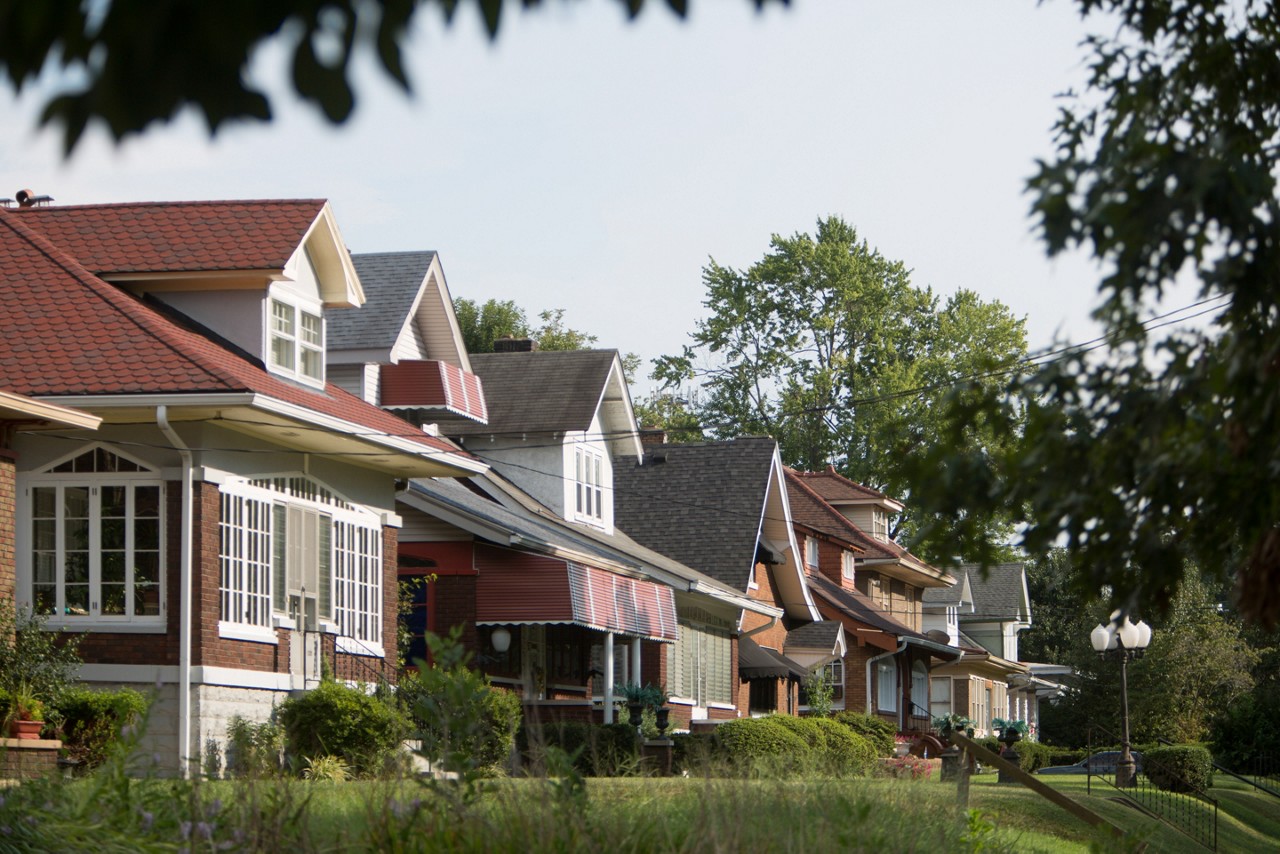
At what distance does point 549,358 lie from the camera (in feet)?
119

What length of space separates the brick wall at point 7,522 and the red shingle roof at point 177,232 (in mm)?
4583

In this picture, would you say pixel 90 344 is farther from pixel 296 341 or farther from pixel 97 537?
pixel 296 341

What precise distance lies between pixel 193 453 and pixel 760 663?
75.4ft

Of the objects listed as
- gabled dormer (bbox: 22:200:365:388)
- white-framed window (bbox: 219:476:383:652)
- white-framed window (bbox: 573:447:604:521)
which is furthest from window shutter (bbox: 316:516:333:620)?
white-framed window (bbox: 573:447:604:521)

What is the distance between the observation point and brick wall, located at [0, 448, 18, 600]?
712 inches

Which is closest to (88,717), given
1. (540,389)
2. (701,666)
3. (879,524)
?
(540,389)

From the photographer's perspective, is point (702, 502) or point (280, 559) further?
point (702, 502)

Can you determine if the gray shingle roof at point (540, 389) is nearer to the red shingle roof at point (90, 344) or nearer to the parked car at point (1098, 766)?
the red shingle roof at point (90, 344)

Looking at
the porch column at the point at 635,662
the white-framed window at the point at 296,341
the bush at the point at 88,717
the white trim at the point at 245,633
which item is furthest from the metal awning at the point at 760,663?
the bush at the point at 88,717

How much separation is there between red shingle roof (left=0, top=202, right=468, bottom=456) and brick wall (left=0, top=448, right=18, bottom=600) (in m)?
1.38

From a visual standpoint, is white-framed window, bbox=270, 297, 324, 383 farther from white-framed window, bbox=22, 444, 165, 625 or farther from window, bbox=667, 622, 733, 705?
window, bbox=667, 622, 733, 705

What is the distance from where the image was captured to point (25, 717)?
16.5 meters

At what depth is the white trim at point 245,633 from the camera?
20.6 meters

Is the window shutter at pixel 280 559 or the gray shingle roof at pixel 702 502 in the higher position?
the gray shingle roof at pixel 702 502
